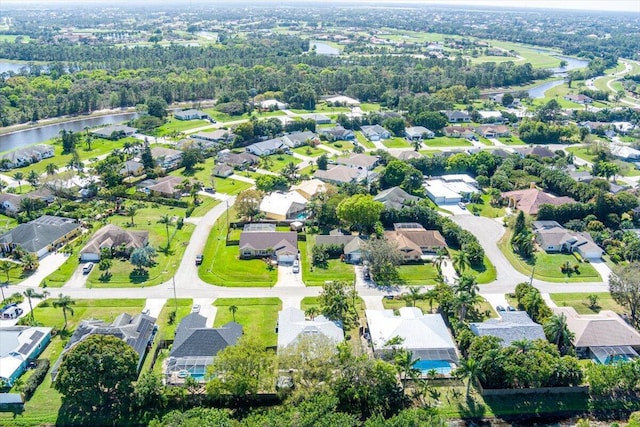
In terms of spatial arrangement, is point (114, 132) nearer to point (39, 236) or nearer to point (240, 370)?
point (39, 236)

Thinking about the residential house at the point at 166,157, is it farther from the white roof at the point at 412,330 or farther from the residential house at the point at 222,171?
the white roof at the point at 412,330

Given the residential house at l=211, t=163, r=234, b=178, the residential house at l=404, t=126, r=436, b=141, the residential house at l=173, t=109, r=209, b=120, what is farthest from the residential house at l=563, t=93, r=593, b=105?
the residential house at l=211, t=163, r=234, b=178

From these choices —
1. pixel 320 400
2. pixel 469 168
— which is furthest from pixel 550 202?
pixel 320 400

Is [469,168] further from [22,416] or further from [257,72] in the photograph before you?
[257,72]

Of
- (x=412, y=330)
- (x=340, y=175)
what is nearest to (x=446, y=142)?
(x=340, y=175)

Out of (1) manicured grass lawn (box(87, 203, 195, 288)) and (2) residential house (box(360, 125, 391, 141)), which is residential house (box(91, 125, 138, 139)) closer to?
(1) manicured grass lawn (box(87, 203, 195, 288))

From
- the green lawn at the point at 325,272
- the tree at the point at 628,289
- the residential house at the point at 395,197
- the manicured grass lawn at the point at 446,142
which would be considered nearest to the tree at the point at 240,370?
the green lawn at the point at 325,272
